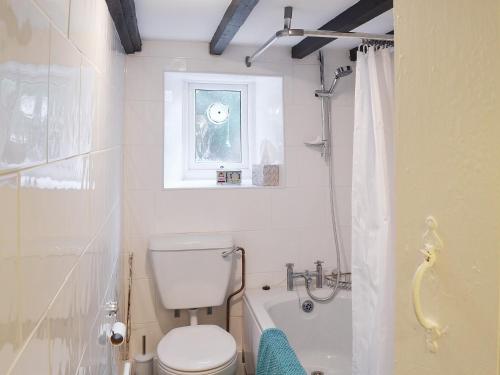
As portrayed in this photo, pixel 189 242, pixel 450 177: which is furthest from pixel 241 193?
pixel 450 177

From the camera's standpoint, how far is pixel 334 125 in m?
2.53

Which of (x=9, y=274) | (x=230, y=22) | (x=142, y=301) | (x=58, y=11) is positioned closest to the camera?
(x=9, y=274)

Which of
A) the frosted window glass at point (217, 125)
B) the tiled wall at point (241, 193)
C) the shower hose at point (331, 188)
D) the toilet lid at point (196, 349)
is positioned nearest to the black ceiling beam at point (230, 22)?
the tiled wall at point (241, 193)

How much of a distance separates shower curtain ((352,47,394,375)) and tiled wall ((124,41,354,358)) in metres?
0.75

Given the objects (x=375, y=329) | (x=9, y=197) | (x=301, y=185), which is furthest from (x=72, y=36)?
(x=301, y=185)

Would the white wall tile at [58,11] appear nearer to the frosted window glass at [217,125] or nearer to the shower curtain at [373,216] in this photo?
the shower curtain at [373,216]

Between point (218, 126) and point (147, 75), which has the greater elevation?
point (147, 75)

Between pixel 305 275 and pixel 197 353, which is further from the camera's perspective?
pixel 305 275

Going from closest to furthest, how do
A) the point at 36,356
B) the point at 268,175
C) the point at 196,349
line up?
the point at 36,356
the point at 196,349
the point at 268,175

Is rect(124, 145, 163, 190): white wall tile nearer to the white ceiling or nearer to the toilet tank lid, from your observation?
the toilet tank lid

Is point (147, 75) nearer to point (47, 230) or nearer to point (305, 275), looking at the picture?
point (305, 275)

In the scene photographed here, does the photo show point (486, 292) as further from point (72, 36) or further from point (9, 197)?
point (72, 36)

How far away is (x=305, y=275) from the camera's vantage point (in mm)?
2428

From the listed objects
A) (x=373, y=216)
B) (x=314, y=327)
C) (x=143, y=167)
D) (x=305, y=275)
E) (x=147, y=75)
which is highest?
(x=147, y=75)
